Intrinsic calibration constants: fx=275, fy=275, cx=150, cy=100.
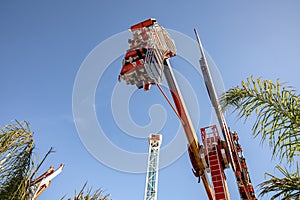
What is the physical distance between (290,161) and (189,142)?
14.2m

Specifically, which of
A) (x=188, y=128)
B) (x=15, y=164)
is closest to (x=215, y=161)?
(x=188, y=128)

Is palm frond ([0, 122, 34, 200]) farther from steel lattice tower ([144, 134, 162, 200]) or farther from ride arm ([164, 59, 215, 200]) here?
steel lattice tower ([144, 134, 162, 200])

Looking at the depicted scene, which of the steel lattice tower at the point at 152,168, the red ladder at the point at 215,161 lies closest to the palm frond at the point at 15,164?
the red ladder at the point at 215,161

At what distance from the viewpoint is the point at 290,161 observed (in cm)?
289

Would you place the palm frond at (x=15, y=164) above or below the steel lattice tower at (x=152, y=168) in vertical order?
below

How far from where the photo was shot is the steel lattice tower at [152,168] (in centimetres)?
4212

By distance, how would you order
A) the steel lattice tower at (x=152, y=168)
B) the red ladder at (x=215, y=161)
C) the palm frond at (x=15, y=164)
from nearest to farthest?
the palm frond at (x=15, y=164) → the red ladder at (x=215, y=161) → the steel lattice tower at (x=152, y=168)

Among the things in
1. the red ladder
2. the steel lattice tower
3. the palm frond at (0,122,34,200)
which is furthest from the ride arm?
the steel lattice tower

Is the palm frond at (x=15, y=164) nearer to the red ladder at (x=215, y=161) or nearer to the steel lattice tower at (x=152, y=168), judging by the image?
the red ladder at (x=215, y=161)

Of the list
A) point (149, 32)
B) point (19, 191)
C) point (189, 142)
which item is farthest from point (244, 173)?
point (19, 191)

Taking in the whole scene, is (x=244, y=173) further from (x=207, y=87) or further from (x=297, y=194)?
(x=297, y=194)

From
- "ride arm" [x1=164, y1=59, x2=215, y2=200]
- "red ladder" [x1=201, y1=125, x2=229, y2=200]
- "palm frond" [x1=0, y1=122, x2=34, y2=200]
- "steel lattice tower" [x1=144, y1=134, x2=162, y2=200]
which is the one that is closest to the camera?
"palm frond" [x1=0, y1=122, x2=34, y2=200]

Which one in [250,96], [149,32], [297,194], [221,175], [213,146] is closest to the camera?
[297,194]

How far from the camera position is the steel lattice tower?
4212 cm
